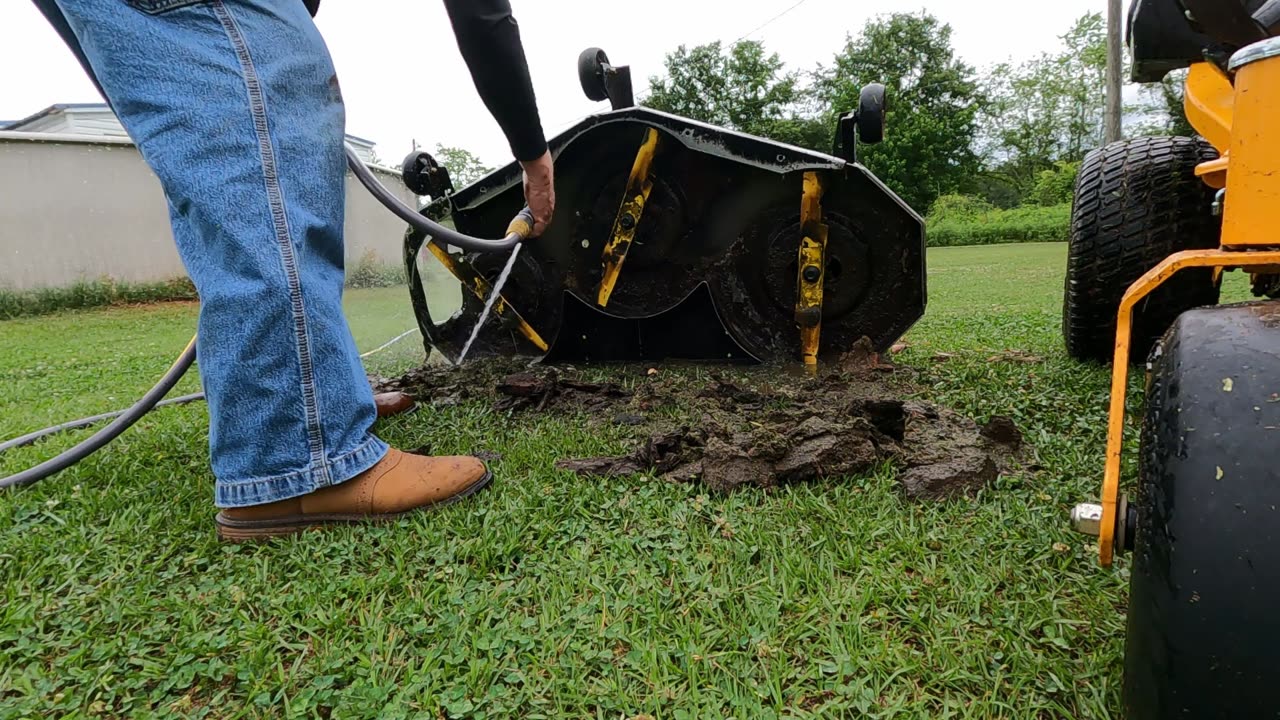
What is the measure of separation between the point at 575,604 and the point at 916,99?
48.2m

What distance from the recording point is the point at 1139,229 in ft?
7.64

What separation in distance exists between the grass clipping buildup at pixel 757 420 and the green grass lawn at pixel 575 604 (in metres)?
0.07

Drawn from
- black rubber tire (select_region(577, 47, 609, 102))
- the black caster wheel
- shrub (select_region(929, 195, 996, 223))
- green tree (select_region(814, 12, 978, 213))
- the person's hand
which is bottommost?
the person's hand

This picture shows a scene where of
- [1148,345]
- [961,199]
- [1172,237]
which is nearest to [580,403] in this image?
[1172,237]

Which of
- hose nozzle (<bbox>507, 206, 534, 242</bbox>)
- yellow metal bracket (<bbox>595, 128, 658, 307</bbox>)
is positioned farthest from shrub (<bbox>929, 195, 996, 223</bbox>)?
hose nozzle (<bbox>507, 206, 534, 242</bbox>)

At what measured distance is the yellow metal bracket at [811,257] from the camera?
2.63 metres

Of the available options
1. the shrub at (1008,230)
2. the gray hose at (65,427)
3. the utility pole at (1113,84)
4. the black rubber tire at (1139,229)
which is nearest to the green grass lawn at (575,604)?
the gray hose at (65,427)

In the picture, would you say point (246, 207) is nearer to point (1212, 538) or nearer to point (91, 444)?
point (91, 444)

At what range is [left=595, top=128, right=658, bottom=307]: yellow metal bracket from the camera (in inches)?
110

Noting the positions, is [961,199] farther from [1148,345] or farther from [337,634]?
[337,634]

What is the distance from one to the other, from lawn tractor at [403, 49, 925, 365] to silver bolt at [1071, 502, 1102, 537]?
194cm

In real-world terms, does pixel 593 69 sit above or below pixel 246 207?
A: above

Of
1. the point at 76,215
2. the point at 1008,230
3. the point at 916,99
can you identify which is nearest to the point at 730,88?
the point at 916,99

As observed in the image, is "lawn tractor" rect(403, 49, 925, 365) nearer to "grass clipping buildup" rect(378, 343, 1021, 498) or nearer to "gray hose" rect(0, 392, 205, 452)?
"grass clipping buildup" rect(378, 343, 1021, 498)
